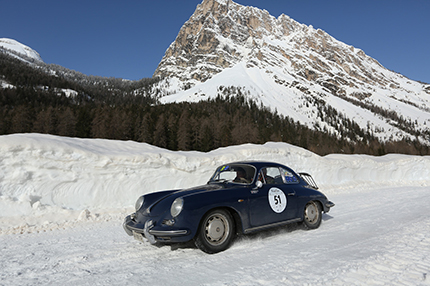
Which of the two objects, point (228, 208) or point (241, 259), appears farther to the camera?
point (228, 208)

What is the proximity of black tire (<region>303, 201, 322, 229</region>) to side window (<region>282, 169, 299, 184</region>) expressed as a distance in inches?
23.7

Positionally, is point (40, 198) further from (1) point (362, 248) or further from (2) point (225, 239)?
(1) point (362, 248)

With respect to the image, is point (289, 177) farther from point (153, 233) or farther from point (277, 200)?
point (153, 233)

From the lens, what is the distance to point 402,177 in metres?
18.3

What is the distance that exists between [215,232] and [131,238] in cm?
199

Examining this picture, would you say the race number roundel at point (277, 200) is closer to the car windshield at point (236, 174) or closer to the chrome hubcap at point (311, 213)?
the car windshield at point (236, 174)

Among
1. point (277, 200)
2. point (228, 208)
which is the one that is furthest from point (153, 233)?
point (277, 200)

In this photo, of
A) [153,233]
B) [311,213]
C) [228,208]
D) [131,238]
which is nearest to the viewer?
[153,233]

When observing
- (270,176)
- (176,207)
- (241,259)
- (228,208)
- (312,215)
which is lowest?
(241,259)

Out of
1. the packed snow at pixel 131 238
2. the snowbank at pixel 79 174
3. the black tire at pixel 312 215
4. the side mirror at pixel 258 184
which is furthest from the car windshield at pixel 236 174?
the snowbank at pixel 79 174

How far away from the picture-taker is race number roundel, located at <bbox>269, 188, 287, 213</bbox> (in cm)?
473

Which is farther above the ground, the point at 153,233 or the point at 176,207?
the point at 176,207

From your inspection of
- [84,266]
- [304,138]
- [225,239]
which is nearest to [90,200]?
[84,266]

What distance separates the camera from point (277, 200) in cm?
485
